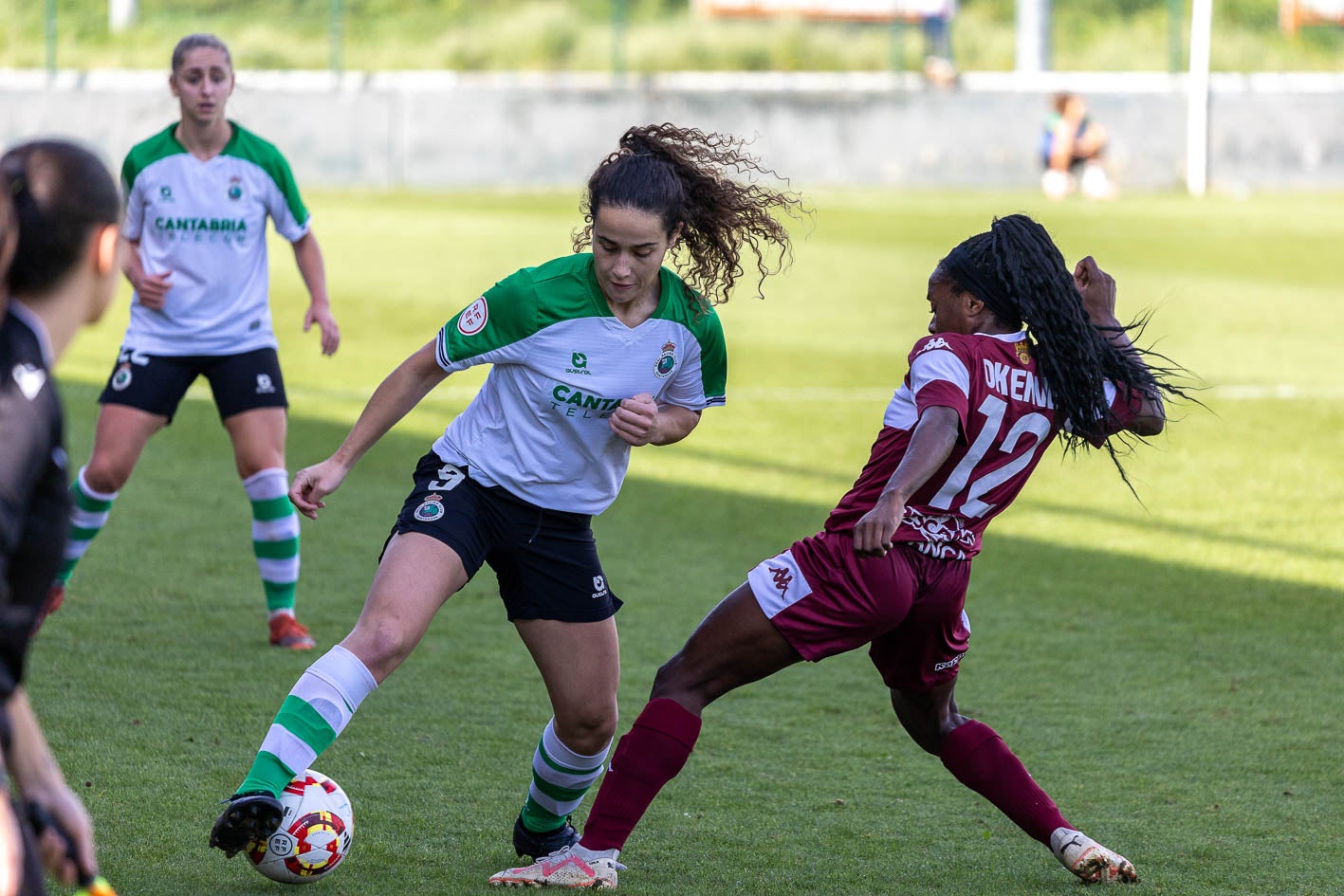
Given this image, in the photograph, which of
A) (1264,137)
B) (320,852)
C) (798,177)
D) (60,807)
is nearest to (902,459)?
(320,852)

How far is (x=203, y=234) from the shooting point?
6129mm

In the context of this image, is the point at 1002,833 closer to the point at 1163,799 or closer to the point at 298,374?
the point at 1163,799

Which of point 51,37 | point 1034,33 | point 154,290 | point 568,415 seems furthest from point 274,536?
point 1034,33

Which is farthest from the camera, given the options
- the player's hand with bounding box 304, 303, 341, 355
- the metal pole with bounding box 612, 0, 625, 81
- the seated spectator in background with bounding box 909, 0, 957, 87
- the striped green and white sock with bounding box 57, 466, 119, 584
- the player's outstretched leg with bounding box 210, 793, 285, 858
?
the metal pole with bounding box 612, 0, 625, 81

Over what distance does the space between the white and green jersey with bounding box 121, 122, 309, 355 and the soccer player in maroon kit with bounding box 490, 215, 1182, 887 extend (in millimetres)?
2850

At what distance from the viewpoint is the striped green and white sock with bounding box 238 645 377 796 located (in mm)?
3508

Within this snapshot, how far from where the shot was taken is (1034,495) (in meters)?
8.99

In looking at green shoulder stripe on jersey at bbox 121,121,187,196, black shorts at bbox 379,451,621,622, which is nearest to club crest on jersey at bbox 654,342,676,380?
black shorts at bbox 379,451,621,622

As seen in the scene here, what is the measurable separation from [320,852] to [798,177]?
96.0 feet

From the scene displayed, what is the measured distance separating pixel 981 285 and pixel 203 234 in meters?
3.34

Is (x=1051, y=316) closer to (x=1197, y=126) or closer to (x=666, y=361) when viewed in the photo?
(x=666, y=361)

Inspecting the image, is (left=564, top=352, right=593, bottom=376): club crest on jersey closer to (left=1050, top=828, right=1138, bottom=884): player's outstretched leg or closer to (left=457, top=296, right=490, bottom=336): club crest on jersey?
(left=457, top=296, right=490, bottom=336): club crest on jersey

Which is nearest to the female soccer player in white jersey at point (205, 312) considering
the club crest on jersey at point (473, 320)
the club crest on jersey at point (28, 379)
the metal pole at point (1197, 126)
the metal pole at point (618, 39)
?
the club crest on jersey at point (473, 320)

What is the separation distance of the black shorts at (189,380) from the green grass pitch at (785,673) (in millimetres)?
841
